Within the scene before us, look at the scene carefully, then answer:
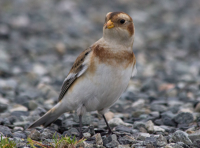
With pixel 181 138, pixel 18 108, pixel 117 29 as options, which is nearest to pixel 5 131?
pixel 18 108

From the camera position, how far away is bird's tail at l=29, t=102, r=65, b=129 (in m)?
5.74

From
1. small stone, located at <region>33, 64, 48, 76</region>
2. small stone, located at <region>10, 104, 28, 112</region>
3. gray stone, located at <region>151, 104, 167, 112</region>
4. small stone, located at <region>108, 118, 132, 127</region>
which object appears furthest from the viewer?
small stone, located at <region>33, 64, 48, 76</region>

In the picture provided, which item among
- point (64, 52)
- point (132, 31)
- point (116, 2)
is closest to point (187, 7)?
point (116, 2)

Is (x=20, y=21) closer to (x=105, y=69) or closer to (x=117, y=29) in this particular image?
(x=117, y=29)

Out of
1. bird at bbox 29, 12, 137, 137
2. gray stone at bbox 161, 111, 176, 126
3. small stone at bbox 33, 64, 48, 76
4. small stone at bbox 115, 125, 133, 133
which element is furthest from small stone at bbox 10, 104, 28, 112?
small stone at bbox 33, 64, 48, 76

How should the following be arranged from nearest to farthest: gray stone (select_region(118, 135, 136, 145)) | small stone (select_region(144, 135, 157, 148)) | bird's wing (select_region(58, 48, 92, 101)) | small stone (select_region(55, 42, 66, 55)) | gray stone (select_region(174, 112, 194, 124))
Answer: small stone (select_region(144, 135, 157, 148)), gray stone (select_region(118, 135, 136, 145)), bird's wing (select_region(58, 48, 92, 101)), gray stone (select_region(174, 112, 194, 124)), small stone (select_region(55, 42, 66, 55))

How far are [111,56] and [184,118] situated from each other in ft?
6.43

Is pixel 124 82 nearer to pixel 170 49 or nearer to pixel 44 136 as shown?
pixel 44 136

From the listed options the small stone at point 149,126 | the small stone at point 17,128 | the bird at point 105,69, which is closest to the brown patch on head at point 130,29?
the bird at point 105,69

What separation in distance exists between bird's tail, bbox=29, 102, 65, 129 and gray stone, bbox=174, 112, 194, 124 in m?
2.09

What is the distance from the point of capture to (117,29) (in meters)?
5.33

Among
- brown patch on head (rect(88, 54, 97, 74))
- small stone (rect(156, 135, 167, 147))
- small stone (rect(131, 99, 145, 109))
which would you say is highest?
small stone (rect(131, 99, 145, 109))

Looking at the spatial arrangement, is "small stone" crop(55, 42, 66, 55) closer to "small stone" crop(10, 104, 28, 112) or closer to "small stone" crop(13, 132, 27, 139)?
"small stone" crop(10, 104, 28, 112)

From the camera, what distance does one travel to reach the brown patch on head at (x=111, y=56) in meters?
5.17
